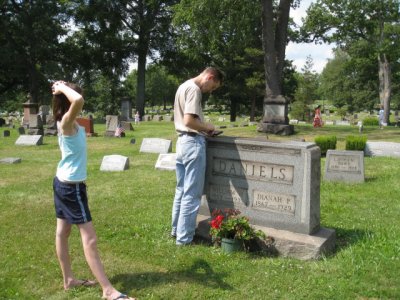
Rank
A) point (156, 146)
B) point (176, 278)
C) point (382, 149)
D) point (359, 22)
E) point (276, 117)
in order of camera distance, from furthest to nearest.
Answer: point (359, 22)
point (276, 117)
point (156, 146)
point (382, 149)
point (176, 278)

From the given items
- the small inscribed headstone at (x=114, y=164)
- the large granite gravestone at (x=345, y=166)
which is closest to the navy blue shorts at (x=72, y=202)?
the large granite gravestone at (x=345, y=166)

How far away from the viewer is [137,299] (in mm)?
4020

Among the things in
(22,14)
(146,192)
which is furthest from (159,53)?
(146,192)

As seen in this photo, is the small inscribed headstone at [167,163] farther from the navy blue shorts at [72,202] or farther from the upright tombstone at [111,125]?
the upright tombstone at [111,125]

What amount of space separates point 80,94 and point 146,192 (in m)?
5.11

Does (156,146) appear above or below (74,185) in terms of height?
below

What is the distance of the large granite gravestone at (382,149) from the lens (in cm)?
1360

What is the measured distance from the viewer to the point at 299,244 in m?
4.88

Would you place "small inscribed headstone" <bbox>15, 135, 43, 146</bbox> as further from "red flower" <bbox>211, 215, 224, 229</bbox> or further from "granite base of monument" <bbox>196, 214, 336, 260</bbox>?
"granite base of monument" <bbox>196, 214, 336, 260</bbox>

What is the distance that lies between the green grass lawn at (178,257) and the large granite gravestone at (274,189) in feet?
0.82

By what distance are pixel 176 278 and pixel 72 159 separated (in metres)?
1.71

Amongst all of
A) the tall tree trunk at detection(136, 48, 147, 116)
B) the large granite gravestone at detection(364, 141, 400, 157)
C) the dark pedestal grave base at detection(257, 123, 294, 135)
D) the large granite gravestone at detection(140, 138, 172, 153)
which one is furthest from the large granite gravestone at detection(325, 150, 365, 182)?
the tall tree trunk at detection(136, 48, 147, 116)

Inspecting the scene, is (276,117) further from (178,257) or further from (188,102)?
(178,257)

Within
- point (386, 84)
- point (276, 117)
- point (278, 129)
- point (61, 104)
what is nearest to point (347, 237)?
point (61, 104)
